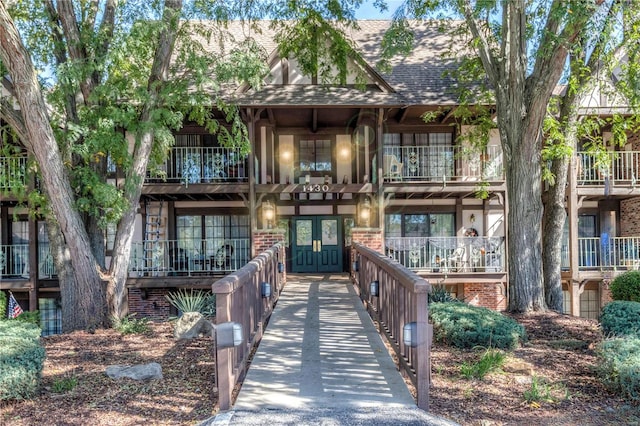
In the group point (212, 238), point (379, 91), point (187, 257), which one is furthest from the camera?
point (212, 238)

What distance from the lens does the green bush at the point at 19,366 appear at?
154 inches

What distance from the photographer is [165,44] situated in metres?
7.61

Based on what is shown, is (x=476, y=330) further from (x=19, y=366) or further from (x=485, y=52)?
(x=485, y=52)

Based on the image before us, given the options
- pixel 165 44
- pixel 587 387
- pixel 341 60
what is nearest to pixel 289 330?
pixel 587 387

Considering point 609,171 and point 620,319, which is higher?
point 609,171

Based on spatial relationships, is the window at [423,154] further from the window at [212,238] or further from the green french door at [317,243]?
the window at [212,238]

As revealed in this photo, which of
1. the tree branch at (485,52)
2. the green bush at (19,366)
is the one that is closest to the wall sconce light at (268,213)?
the tree branch at (485,52)

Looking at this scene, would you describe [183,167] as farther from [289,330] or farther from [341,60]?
[289,330]

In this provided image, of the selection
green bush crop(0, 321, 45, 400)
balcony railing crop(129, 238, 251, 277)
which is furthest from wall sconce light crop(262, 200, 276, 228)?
green bush crop(0, 321, 45, 400)

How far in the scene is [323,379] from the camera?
167 inches

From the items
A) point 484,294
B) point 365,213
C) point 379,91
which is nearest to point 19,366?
point 365,213

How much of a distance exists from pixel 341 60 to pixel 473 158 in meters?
5.97

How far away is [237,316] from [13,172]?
27.8 feet

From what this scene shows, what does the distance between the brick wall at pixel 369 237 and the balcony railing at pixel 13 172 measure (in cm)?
759
